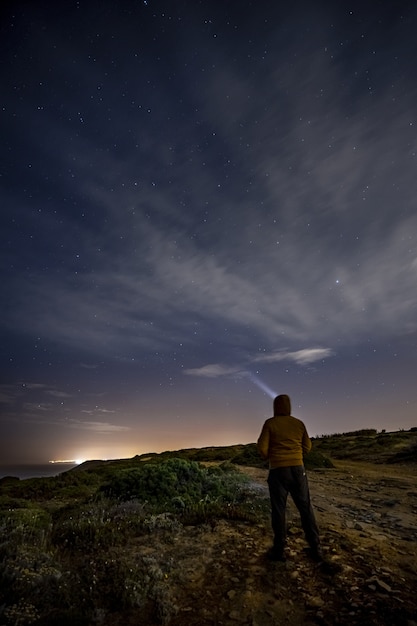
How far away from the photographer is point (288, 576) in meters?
5.25

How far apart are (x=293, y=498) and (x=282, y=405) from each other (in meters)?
1.58

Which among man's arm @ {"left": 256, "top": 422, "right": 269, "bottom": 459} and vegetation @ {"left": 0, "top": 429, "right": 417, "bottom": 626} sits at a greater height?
man's arm @ {"left": 256, "top": 422, "right": 269, "bottom": 459}

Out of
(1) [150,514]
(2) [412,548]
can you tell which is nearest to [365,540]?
(2) [412,548]

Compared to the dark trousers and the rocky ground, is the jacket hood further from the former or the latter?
the rocky ground

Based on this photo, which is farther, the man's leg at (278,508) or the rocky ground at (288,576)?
the man's leg at (278,508)

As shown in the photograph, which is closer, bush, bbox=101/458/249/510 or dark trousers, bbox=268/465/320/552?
dark trousers, bbox=268/465/320/552

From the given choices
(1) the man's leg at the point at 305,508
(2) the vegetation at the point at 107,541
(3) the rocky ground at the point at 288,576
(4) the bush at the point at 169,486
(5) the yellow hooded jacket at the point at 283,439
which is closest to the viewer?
(3) the rocky ground at the point at 288,576

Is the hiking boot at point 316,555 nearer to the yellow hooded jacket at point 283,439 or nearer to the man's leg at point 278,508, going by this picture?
the man's leg at point 278,508

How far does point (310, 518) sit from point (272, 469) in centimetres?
97

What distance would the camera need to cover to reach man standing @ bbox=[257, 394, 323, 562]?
231 inches

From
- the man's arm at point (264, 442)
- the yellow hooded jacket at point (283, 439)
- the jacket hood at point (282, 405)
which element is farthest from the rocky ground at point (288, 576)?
the jacket hood at point (282, 405)

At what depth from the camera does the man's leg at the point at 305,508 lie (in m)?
5.91

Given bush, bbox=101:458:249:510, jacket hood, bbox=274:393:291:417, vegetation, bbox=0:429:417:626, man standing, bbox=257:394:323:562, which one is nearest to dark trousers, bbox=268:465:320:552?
man standing, bbox=257:394:323:562

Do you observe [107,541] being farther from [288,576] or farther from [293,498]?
[293,498]
